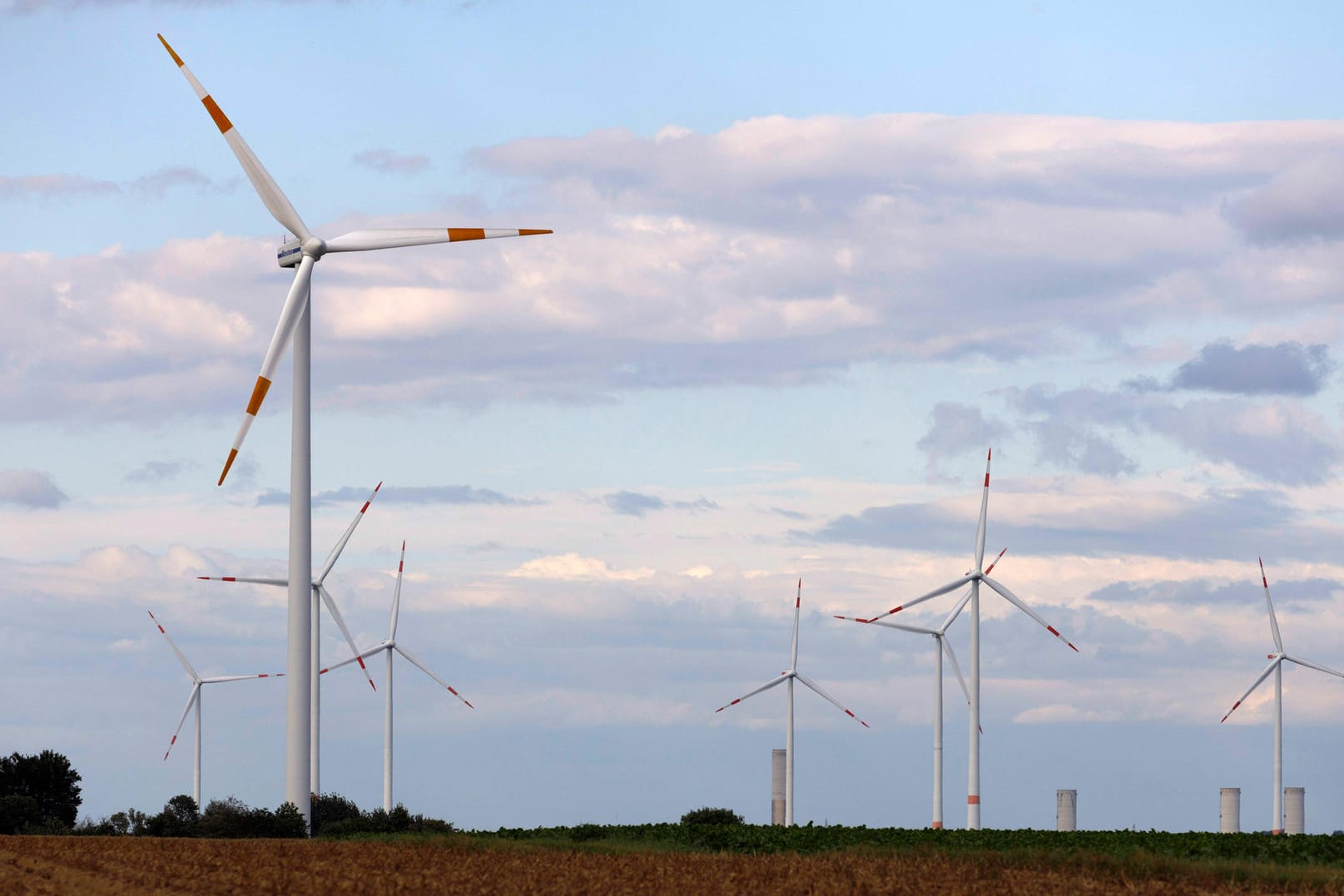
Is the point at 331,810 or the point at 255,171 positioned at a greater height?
the point at 255,171

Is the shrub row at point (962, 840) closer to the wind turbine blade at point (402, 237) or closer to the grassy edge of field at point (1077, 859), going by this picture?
the grassy edge of field at point (1077, 859)

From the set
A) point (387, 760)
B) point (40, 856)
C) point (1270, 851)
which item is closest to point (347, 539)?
point (387, 760)

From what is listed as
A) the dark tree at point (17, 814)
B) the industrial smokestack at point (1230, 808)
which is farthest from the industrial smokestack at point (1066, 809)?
the dark tree at point (17, 814)

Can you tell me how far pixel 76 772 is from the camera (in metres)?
125

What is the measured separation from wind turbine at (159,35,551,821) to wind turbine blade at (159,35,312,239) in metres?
0.07

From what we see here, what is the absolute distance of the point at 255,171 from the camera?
304 feet

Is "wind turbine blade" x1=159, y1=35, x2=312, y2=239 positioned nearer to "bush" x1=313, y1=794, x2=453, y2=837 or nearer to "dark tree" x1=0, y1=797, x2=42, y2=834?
"bush" x1=313, y1=794, x2=453, y2=837

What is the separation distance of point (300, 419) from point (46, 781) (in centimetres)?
5358

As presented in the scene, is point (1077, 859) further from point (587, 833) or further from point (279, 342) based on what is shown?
point (279, 342)

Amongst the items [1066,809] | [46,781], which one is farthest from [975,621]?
[46,781]

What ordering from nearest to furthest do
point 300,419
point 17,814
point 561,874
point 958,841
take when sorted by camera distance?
point 561,874
point 958,841
point 300,419
point 17,814

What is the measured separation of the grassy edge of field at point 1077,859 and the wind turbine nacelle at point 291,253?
3774 centimetres

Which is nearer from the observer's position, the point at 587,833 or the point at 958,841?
the point at 958,841

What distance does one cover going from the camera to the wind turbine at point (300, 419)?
8294cm
